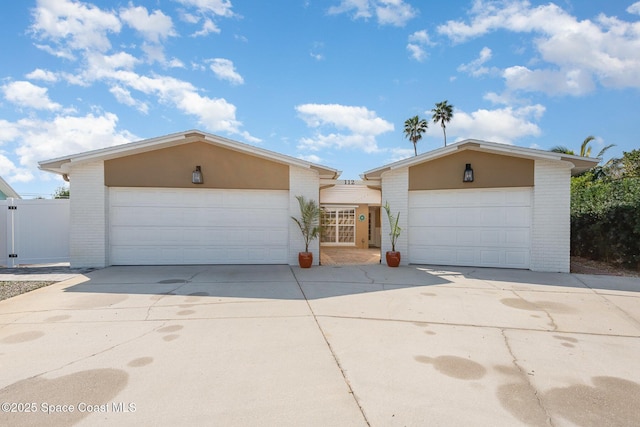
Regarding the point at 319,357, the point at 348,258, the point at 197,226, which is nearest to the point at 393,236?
the point at 348,258

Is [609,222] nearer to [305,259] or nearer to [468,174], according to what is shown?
[468,174]

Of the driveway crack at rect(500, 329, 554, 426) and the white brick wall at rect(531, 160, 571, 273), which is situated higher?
the white brick wall at rect(531, 160, 571, 273)

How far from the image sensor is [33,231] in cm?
1011

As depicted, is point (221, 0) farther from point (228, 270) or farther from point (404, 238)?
point (404, 238)

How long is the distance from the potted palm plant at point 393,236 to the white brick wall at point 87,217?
864 cm

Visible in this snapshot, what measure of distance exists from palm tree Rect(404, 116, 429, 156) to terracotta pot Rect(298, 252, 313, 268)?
29256 mm

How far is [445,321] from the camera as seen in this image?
486 centimetres

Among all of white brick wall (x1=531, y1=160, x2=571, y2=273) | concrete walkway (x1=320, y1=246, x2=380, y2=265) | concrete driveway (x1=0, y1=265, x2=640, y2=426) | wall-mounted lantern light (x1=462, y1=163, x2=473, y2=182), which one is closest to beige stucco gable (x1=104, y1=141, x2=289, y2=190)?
concrete walkway (x1=320, y1=246, x2=380, y2=265)

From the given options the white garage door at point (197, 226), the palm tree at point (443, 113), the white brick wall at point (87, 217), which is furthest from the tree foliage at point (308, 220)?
the palm tree at point (443, 113)

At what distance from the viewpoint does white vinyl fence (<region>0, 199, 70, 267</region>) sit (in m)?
9.91

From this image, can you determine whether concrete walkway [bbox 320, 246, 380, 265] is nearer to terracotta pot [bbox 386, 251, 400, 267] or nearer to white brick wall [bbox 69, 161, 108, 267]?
terracotta pot [bbox 386, 251, 400, 267]

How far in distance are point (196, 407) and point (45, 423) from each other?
3.54 feet

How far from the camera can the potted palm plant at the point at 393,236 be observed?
9.86 m

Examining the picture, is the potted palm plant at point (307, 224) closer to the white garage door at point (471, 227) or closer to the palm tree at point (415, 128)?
the white garage door at point (471, 227)
